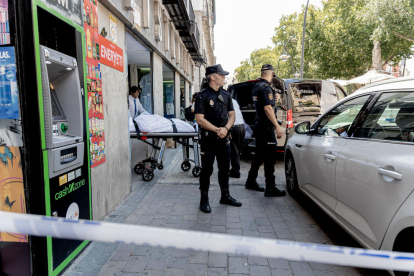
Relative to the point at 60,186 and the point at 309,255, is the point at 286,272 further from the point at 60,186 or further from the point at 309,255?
the point at 60,186

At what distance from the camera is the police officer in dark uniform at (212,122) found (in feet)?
12.8

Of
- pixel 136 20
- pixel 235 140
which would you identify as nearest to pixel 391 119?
pixel 235 140

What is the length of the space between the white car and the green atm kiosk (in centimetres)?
247

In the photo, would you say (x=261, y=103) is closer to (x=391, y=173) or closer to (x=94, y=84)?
(x=94, y=84)

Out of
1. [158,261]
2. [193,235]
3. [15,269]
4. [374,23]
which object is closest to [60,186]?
[15,269]

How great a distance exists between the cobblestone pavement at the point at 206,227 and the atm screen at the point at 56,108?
4.52 feet

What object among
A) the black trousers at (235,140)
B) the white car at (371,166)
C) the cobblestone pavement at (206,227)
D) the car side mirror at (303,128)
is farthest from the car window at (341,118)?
the black trousers at (235,140)

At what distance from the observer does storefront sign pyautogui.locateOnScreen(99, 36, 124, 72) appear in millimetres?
3820

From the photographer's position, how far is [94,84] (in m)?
3.45

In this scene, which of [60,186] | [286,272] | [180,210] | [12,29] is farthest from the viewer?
[180,210]

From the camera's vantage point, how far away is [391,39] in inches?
767

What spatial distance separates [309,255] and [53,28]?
8.32 feet

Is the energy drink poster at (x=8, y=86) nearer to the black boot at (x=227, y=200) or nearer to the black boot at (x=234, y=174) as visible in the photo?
the black boot at (x=227, y=200)

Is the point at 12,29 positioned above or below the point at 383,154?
above
